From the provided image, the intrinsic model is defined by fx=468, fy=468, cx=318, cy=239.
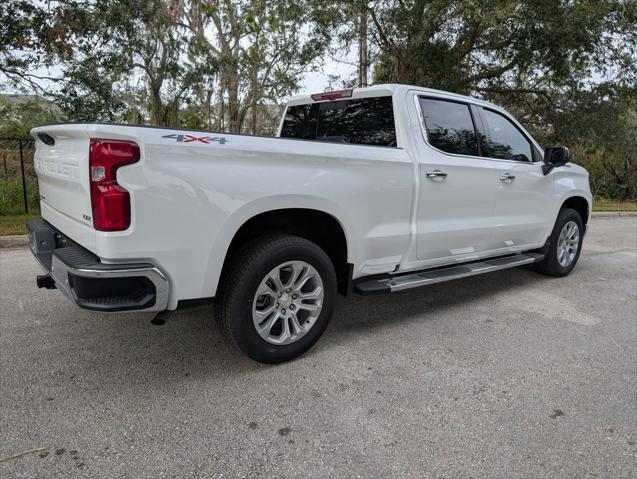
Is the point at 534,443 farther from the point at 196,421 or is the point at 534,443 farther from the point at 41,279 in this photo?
the point at 41,279

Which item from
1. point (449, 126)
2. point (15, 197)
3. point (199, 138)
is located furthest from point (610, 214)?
point (15, 197)

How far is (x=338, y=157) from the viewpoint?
126 inches

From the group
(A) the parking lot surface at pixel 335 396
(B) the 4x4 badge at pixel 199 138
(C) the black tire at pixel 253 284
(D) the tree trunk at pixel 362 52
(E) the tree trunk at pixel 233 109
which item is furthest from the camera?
(E) the tree trunk at pixel 233 109

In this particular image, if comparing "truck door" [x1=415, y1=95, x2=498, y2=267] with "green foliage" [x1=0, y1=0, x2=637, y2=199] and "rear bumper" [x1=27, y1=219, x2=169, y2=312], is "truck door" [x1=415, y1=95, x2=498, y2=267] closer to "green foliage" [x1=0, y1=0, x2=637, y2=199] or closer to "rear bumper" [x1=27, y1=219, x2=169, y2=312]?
"rear bumper" [x1=27, y1=219, x2=169, y2=312]

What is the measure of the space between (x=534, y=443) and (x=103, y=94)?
364 inches

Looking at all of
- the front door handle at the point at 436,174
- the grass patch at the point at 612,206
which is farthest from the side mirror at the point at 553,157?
the grass patch at the point at 612,206

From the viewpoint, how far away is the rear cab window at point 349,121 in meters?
3.87

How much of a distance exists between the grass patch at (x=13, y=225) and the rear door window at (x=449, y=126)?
615 centimetres

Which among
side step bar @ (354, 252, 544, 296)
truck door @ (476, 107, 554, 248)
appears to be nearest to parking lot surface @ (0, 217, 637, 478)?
side step bar @ (354, 252, 544, 296)

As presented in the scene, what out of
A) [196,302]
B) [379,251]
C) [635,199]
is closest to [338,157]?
[379,251]

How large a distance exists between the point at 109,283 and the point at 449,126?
10.2ft

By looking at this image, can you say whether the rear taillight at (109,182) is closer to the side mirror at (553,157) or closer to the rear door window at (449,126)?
the rear door window at (449,126)

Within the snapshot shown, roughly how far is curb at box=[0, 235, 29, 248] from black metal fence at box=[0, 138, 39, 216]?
2353 millimetres

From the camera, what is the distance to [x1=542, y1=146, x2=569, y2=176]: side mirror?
16.3 feet
